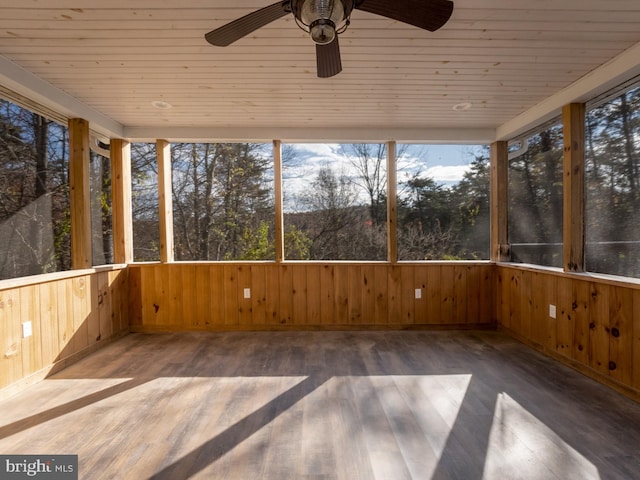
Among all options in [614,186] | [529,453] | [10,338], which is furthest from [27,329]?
[614,186]

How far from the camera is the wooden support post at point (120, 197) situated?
12.5 ft

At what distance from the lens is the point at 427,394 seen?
7.62ft

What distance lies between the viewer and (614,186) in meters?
2.64

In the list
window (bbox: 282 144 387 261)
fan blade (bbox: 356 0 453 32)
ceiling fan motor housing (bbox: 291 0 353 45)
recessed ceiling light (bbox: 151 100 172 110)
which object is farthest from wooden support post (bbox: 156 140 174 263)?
fan blade (bbox: 356 0 453 32)

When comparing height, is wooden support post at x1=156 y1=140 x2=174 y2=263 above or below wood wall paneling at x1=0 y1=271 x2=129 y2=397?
above

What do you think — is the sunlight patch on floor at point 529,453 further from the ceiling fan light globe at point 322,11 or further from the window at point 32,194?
the window at point 32,194

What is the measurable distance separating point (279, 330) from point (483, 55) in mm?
3335

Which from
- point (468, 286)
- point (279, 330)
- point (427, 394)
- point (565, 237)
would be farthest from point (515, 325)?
point (279, 330)

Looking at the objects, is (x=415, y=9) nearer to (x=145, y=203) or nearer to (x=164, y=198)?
(x=164, y=198)

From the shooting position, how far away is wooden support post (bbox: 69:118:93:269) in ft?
10.4

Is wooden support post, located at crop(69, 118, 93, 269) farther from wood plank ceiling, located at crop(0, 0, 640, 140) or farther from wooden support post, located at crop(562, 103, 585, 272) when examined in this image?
wooden support post, located at crop(562, 103, 585, 272)

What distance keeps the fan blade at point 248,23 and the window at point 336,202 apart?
2.40 m

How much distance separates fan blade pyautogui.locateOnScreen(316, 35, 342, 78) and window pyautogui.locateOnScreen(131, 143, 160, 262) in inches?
116

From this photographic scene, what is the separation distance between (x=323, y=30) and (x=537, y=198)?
10.3 ft
